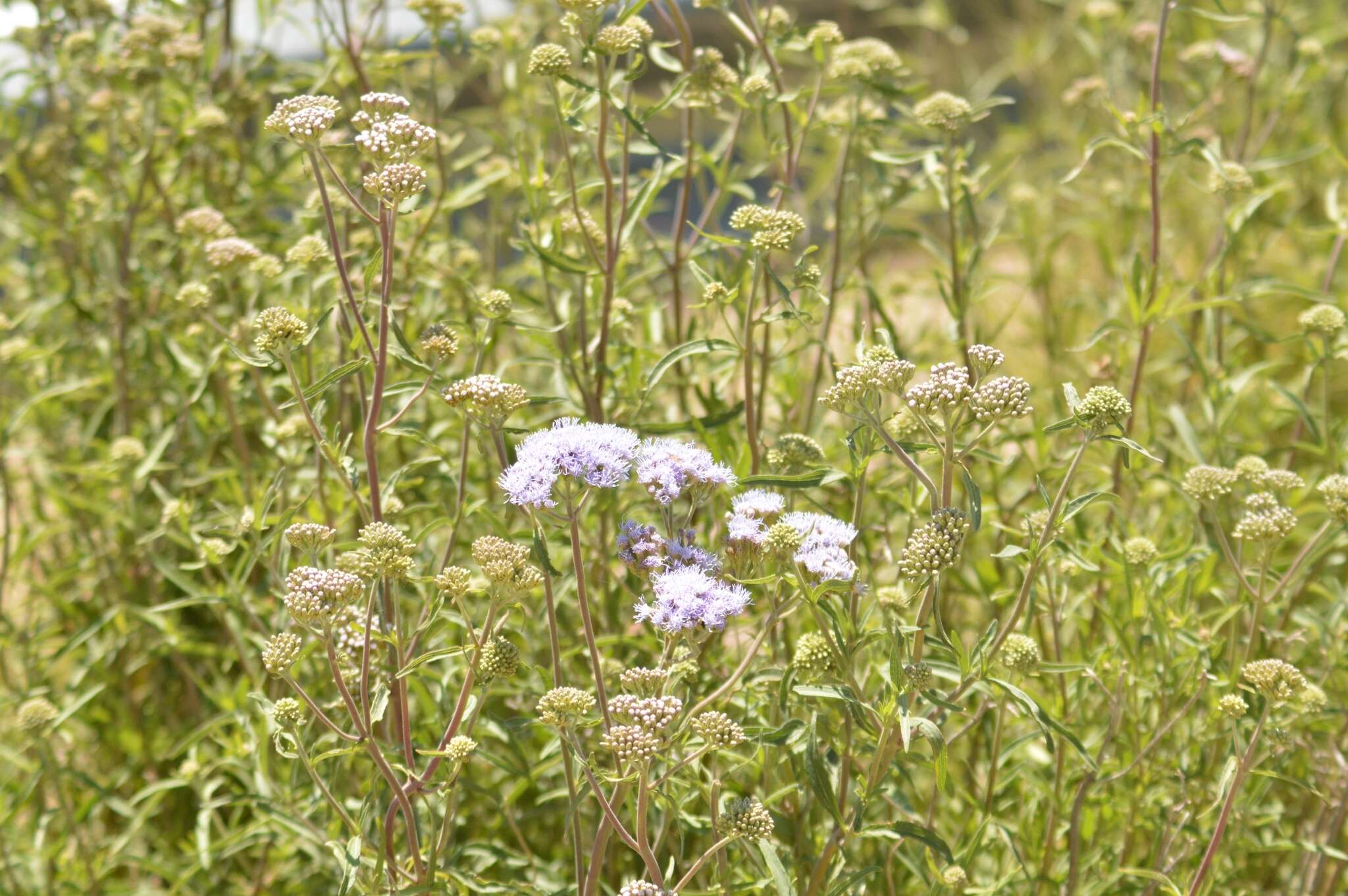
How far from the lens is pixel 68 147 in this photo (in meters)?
4.16

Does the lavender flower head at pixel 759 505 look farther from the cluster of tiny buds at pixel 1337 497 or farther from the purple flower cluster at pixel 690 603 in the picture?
the cluster of tiny buds at pixel 1337 497

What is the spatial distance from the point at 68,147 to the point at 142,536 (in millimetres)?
1536

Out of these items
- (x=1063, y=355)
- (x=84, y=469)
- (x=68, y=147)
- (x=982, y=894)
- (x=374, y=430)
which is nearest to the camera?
(x=374, y=430)

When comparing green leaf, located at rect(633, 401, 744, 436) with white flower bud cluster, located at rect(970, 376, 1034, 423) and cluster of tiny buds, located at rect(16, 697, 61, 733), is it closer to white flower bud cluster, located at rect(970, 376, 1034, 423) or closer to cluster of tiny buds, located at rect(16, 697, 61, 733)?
white flower bud cluster, located at rect(970, 376, 1034, 423)

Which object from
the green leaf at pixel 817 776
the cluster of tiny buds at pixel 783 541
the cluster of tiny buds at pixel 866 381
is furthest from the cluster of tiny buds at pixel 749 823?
the cluster of tiny buds at pixel 866 381

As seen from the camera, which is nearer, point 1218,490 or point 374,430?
point 374,430

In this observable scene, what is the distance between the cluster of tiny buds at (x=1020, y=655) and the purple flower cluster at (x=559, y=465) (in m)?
1.00

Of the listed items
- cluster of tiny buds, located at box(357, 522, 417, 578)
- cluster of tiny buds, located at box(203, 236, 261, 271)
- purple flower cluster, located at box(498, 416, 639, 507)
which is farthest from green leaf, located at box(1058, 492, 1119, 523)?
cluster of tiny buds, located at box(203, 236, 261, 271)

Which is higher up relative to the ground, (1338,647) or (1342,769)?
(1338,647)

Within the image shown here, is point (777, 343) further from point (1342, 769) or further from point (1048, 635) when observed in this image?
point (1342, 769)

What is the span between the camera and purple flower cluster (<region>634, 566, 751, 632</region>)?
198 cm

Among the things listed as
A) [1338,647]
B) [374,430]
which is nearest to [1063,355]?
[1338,647]

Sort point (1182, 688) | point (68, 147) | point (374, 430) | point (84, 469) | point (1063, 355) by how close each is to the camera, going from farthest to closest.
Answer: point (1063, 355)
point (68, 147)
point (84, 469)
point (1182, 688)
point (374, 430)

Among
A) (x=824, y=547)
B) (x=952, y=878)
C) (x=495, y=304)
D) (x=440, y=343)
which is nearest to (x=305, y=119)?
(x=440, y=343)
